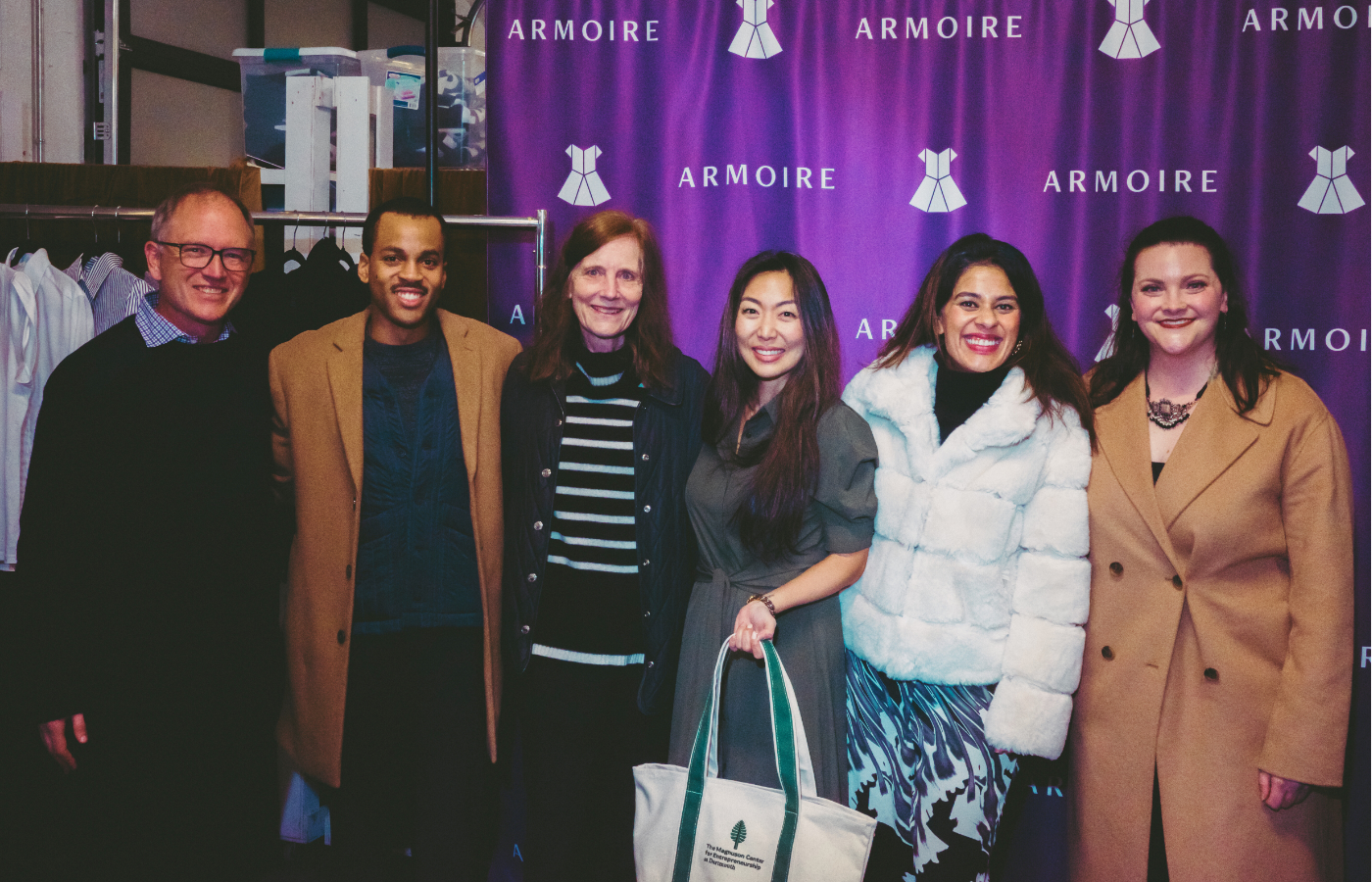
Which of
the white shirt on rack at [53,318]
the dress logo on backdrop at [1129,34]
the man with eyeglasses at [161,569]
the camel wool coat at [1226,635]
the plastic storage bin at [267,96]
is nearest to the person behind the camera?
the camel wool coat at [1226,635]

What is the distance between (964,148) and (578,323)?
1496 millimetres

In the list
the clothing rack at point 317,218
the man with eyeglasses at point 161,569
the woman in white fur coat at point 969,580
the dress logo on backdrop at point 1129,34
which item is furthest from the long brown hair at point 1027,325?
the man with eyeglasses at point 161,569

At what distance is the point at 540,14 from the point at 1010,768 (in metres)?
2.67

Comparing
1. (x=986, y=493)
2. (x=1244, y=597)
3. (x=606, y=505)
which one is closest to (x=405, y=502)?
(x=606, y=505)

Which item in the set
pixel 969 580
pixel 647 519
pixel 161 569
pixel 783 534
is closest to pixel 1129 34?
pixel 969 580

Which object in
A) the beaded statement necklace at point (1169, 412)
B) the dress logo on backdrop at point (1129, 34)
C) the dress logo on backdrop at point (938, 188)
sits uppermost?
the dress logo on backdrop at point (1129, 34)

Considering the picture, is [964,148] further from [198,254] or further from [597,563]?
[198,254]

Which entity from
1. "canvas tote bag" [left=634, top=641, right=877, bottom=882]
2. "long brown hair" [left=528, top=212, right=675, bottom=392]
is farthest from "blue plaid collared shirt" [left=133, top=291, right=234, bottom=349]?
"canvas tote bag" [left=634, top=641, right=877, bottom=882]

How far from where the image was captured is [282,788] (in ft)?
8.11

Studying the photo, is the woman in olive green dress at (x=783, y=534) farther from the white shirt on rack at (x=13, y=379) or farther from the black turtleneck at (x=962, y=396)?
the white shirt on rack at (x=13, y=379)

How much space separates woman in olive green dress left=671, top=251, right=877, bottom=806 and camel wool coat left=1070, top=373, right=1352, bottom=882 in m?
0.65

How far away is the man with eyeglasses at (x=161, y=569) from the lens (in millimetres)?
1998

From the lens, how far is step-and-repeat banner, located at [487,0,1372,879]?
2697 mm

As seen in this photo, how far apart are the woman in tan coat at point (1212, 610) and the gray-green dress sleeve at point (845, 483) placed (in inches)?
22.8
